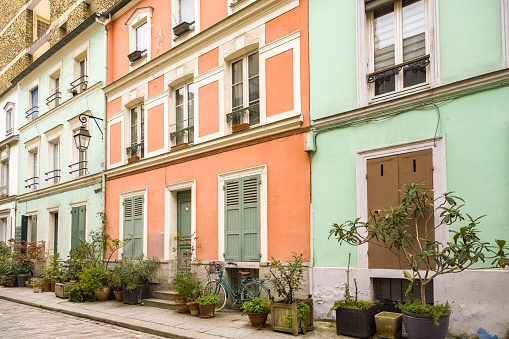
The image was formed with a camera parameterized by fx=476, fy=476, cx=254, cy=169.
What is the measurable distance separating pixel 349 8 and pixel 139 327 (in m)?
7.29

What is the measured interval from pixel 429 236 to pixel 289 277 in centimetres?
251

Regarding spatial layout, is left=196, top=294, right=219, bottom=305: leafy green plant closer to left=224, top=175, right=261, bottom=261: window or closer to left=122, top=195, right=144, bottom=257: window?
left=224, top=175, right=261, bottom=261: window

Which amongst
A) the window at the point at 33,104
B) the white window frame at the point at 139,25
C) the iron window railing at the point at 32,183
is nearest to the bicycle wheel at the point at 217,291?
the white window frame at the point at 139,25

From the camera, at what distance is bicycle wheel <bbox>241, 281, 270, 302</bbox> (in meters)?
9.77

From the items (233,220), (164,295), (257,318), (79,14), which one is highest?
(79,14)

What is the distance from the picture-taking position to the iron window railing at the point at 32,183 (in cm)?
2077

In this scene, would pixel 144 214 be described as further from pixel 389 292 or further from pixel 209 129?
pixel 389 292

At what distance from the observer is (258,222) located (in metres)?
10.3

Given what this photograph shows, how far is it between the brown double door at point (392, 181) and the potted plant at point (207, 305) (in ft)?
11.1

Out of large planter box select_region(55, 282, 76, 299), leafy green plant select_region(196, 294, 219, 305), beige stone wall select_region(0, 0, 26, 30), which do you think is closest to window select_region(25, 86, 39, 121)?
beige stone wall select_region(0, 0, 26, 30)

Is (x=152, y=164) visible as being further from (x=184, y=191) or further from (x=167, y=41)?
(x=167, y=41)

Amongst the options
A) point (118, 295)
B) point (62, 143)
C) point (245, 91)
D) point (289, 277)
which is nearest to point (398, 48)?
point (245, 91)

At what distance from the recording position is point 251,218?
413 inches

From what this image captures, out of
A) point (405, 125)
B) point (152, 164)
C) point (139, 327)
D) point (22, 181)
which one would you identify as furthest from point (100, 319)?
point (22, 181)
